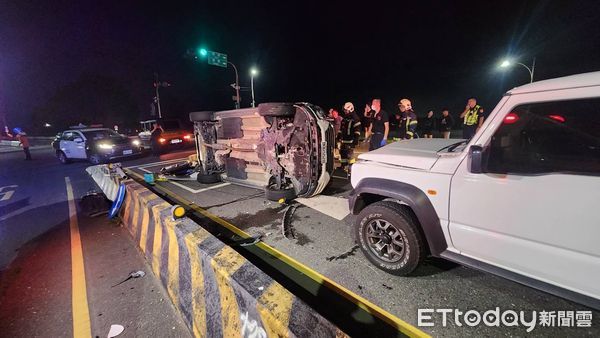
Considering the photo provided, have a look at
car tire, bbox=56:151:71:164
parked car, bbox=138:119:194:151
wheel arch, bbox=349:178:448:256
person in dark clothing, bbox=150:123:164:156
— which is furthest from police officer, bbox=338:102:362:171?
car tire, bbox=56:151:71:164

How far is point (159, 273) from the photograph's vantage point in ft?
8.93

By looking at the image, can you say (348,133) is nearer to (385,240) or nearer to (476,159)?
(385,240)

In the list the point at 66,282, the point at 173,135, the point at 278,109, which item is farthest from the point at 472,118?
the point at 173,135

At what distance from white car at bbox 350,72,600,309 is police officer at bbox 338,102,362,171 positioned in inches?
204

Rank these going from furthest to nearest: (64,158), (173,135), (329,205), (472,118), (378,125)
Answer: (173,135), (64,158), (472,118), (378,125), (329,205)

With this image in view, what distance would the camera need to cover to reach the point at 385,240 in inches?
109

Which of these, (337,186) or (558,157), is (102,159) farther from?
(558,157)

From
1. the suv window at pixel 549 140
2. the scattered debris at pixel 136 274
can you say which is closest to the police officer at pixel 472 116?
the suv window at pixel 549 140

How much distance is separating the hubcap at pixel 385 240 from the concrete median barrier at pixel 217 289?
158cm

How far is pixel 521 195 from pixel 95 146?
14315 millimetres

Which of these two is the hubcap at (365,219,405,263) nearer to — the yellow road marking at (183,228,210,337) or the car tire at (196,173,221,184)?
the yellow road marking at (183,228,210,337)

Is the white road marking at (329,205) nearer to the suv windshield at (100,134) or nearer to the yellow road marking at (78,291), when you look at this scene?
the yellow road marking at (78,291)

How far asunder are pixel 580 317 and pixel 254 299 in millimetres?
2788

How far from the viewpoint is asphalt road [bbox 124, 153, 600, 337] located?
7.07 ft
